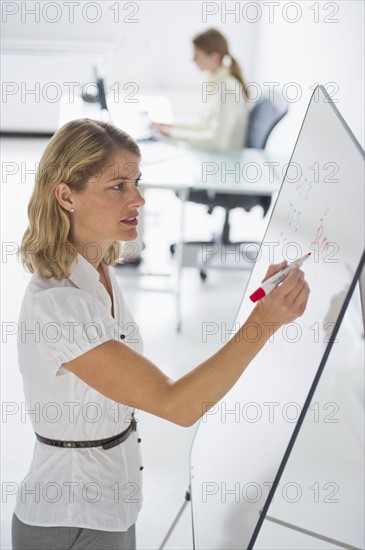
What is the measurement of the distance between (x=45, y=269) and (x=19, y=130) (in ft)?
17.9

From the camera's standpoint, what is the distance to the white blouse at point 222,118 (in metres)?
4.18

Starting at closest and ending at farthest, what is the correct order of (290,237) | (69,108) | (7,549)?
(290,237), (7,549), (69,108)

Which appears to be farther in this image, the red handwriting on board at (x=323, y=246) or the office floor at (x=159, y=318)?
the office floor at (x=159, y=318)

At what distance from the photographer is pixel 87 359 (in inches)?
52.4

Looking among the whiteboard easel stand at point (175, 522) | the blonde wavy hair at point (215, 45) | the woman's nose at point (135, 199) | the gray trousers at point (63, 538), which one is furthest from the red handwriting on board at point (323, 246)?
the blonde wavy hair at point (215, 45)

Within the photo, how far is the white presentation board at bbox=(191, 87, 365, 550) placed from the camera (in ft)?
4.31

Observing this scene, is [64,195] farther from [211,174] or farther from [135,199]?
[211,174]

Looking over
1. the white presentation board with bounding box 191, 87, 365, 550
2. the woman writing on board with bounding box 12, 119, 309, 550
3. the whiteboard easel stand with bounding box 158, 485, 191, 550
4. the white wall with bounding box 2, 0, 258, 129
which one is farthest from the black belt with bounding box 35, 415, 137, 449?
the white wall with bounding box 2, 0, 258, 129

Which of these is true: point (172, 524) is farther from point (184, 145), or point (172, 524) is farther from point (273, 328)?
point (184, 145)

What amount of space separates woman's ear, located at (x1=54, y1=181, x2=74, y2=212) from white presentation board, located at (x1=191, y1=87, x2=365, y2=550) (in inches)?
15.7

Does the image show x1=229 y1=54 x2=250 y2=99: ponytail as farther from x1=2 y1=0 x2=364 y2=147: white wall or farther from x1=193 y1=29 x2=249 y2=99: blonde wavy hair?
x1=2 y1=0 x2=364 y2=147: white wall

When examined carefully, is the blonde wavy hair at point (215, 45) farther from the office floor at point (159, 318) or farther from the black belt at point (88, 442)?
the black belt at point (88, 442)

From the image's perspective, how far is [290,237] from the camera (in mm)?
1727

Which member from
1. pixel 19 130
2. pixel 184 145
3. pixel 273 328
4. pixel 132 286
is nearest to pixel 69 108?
pixel 184 145
